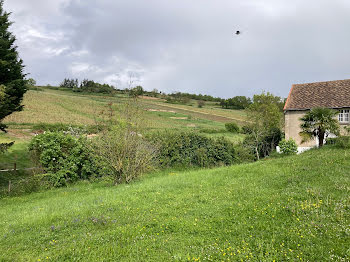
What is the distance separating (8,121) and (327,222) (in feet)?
144

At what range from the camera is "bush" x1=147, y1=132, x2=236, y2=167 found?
20.6m

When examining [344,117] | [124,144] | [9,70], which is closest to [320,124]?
[344,117]

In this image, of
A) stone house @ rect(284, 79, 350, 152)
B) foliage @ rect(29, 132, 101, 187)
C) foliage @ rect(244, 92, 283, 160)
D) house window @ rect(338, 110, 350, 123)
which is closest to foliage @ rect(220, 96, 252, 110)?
foliage @ rect(244, 92, 283, 160)

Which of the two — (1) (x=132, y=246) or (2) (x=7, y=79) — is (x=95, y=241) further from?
(2) (x=7, y=79)

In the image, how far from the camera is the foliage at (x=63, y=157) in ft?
51.5

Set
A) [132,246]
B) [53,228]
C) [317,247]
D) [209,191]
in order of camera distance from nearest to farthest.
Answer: [317,247] < [132,246] < [53,228] < [209,191]

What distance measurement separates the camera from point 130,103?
1495cm

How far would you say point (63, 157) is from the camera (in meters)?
16.4

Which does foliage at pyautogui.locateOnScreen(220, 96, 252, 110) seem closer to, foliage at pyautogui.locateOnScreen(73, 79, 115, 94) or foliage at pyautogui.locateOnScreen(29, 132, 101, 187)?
foliage at pyautogui.locateOnScreen(73, 79, 115, 94)

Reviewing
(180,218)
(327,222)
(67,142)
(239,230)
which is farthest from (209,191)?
(67,142)

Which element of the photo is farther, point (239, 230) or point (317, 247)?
point (239, 230)

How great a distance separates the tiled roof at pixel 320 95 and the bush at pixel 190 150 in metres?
11.4

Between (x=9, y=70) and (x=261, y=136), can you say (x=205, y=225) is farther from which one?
(x=261, y=136)

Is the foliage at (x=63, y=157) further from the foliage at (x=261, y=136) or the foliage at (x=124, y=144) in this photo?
the foliage at (x=261, y=136)
